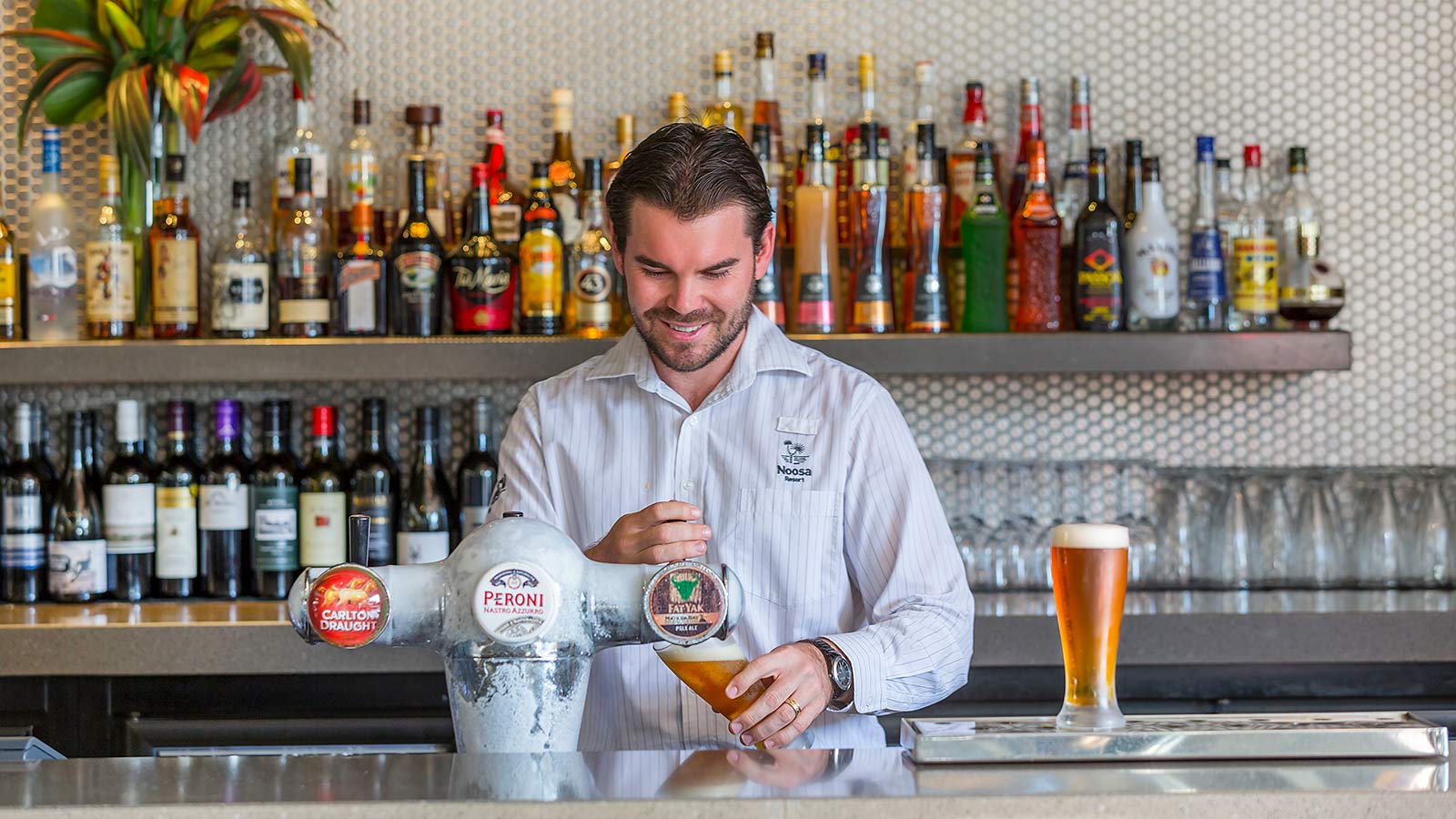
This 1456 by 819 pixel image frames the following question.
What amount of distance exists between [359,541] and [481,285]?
1350 millimetres

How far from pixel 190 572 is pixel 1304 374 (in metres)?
1.84

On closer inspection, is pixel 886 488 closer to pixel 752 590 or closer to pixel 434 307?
pixel 752 590

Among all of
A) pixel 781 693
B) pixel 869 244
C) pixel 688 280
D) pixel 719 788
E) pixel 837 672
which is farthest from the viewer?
pixel 869 244

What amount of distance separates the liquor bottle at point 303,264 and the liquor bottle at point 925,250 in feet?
2.97

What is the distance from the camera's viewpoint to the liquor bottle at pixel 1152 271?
7.36 ft

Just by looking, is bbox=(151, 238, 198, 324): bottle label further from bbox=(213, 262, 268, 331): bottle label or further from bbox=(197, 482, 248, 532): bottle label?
bbox=(197, 482, 248, 532): bottle label

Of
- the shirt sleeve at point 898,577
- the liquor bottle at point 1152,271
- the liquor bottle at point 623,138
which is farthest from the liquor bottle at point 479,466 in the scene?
the liquor bottle at point 1152,271

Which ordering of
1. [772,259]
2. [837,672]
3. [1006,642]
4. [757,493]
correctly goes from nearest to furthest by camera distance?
[837,672], [757,493], [1006,642], [772,259]

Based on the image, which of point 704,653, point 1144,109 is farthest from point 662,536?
point 1144,109

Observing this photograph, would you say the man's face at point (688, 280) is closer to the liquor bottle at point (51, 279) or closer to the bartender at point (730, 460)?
the bartender at point (730, 460)

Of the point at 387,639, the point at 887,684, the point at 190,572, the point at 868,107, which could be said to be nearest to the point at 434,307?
the point at 190,572

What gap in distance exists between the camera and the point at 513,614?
0.87m

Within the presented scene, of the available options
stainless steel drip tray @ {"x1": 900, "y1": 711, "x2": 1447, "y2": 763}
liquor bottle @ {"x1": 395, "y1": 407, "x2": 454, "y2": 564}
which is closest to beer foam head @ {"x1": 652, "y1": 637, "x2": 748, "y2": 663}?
stainless steel drip tray @ {"x1": 900, "y1": 711, "x2": 1447, "y2": 763}

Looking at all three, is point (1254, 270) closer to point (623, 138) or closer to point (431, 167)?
point (623, 138)
